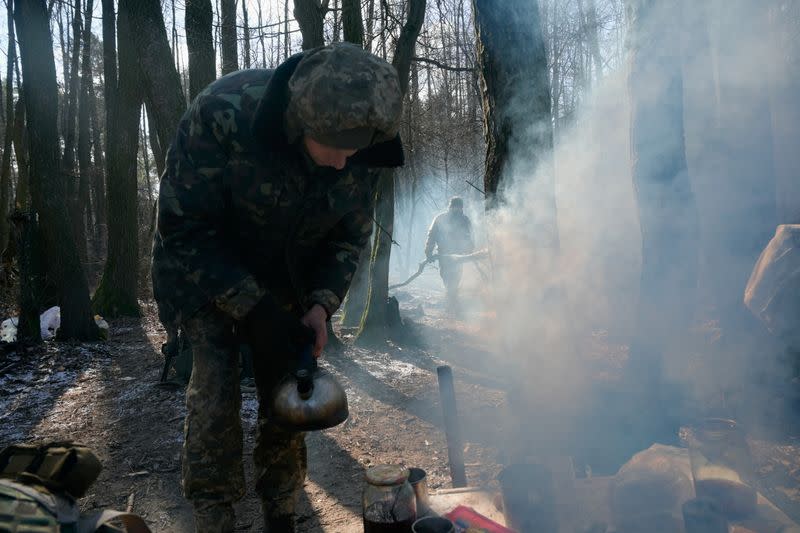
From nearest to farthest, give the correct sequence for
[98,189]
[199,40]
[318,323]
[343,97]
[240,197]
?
[343,97], [240,197], [318,323], [199,40], [98,189]

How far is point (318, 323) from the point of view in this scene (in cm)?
262

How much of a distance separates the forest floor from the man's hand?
4.58 ft

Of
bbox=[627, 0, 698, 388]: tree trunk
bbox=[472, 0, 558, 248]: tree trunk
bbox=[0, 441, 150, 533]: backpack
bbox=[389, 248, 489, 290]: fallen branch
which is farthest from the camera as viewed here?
bbox=[389, 248, 489, 290]: fallen branch

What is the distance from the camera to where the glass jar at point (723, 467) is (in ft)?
8.40

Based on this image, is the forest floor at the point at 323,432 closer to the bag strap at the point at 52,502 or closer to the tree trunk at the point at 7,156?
the bag strap at the point at 52,502

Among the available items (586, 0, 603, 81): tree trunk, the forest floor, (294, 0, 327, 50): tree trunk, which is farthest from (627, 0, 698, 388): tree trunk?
(586, 0, 603, 81): tree trunk

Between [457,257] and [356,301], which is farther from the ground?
[457,257]


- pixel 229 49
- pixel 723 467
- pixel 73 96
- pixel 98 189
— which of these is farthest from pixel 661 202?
pixel 98 189

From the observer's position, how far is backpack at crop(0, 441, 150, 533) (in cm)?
145

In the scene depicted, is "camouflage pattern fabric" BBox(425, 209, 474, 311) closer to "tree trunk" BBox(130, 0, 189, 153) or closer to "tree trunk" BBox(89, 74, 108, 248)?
"tree trunk" BBox(130, 0, 189, 153)

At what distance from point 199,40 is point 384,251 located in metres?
3.99

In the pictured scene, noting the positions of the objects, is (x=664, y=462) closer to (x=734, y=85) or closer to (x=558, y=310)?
(x=558, y=310)

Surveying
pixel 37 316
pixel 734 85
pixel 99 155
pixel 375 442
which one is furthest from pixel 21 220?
pixel 99 155

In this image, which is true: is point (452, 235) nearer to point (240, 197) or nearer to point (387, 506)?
point (240, 197)
